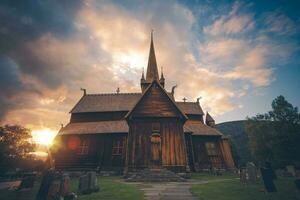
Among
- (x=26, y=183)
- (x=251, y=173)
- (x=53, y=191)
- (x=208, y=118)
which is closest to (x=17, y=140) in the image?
(x=26, y=183)

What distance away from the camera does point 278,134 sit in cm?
2858

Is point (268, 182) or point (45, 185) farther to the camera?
point (268, 182)

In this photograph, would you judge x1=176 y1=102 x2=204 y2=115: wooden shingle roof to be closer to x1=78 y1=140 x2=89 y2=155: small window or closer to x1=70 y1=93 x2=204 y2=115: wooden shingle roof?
x1=70 y1=93 x2=204 y2=115: wooden shingle roof

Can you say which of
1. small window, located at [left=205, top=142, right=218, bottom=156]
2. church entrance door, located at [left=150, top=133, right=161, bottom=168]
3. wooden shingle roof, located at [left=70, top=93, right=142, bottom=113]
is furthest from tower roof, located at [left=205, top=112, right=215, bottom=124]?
church entrance door, located at [left=150, top=133, right=161, bottom=168]

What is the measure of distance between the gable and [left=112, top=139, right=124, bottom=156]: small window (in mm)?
6278

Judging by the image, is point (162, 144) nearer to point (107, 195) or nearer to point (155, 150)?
point (155, 150)

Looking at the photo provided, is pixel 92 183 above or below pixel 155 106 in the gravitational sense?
below

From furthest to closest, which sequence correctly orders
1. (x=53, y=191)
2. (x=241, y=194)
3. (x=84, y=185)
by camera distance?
1. (x=84, y=185)
2. (x=241, y=194)
3. (x=53, y=191)

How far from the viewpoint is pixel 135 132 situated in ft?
61.7

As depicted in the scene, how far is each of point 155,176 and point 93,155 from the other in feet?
36.5

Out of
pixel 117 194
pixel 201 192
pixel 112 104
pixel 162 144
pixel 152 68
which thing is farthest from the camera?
pixel 152 68

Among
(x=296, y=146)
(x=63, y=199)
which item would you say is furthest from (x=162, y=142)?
(x=296, y=146)

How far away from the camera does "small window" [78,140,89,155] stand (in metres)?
23.7

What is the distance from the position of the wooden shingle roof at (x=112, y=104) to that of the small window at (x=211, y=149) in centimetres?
620
